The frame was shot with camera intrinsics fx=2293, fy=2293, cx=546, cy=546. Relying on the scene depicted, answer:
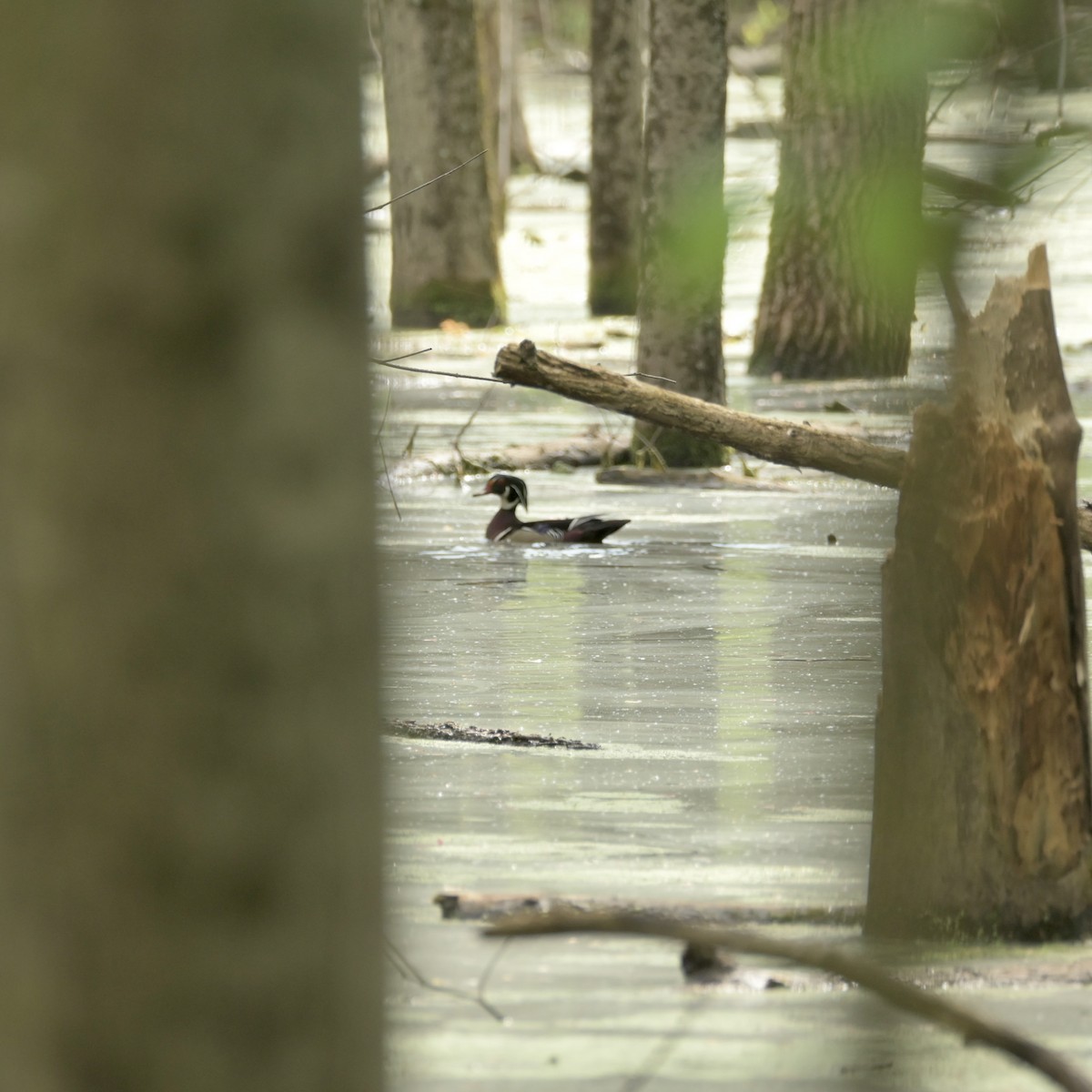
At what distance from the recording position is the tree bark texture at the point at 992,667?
389 cm

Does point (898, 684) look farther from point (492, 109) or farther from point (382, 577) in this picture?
point (492, 109)

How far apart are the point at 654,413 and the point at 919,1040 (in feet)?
6.90

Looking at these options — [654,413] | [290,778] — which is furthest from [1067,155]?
[654,413]

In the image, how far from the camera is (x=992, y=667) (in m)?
3.89

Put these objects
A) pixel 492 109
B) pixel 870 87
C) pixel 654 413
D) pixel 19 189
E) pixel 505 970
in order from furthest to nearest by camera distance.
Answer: pixel 492 109 < pixel 654 413 < pixel 505 970 < pixel 870 87 < pixel 19 189

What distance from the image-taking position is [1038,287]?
3955 millimetres

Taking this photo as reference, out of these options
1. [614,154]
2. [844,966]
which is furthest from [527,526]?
[614,154]

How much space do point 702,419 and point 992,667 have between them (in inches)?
59.2

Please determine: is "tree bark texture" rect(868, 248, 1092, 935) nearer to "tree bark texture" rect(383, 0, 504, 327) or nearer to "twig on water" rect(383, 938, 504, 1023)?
"twig on water" rect(383, 938, 504, 1023)

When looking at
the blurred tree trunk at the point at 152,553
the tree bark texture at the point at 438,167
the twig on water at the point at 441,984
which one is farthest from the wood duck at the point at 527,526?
the tree bark texture at the point at 438,167

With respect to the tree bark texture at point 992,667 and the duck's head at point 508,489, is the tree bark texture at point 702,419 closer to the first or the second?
the tree bark texture at point 992,667

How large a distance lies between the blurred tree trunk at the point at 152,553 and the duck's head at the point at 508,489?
8115mm

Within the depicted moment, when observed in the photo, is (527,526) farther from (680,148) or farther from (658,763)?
(658,763)

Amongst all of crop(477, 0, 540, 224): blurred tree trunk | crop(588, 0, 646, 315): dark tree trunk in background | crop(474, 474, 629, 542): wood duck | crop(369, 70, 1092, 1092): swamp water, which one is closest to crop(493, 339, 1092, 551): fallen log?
crop(369, 70, 1092, 1092): swamp water
